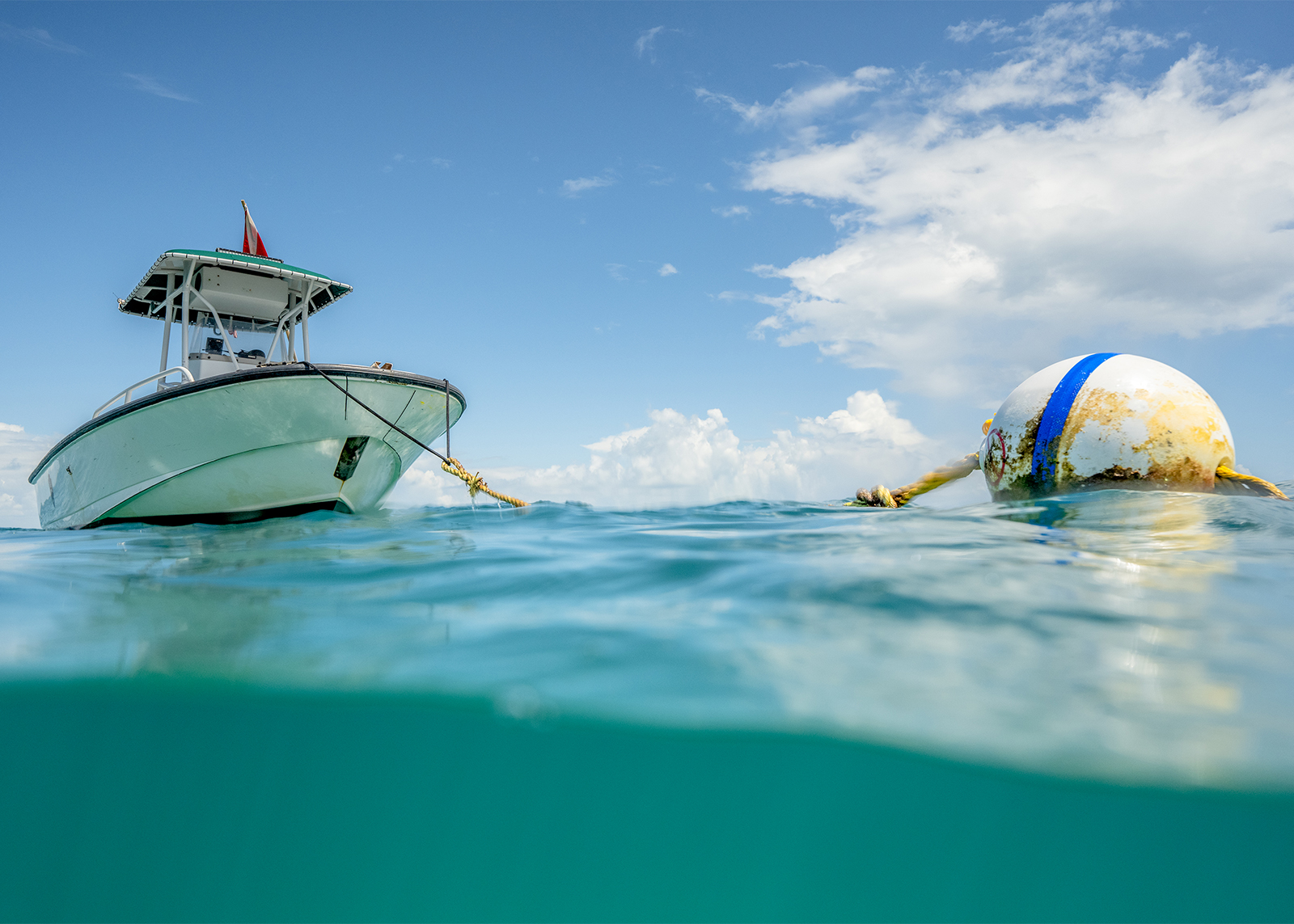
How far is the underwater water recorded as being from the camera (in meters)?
1.98

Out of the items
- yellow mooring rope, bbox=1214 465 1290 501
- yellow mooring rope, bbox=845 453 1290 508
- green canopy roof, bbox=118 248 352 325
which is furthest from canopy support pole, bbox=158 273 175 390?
yellow mooring rope, bbox=1214 465 1290 501

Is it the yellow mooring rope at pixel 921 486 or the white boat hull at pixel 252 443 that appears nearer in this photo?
the yellow mooring rope at pixel 921 486

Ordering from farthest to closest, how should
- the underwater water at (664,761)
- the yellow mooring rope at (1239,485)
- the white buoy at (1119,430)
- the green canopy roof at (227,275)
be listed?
the green canopy roof at (227,275), the yellow mooring rope at (1239,485), the white buoy at (1119,430), the underwater water at (664,761)

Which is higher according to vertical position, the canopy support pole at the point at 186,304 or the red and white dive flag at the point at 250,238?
the red and white dive flag at the point at 250,238

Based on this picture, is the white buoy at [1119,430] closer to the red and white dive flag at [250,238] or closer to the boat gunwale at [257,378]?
Answer: the boat gunwale at [257,378]

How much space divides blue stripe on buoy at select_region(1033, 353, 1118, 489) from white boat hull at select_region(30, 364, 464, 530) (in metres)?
7.08

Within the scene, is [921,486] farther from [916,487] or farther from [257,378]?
[257,378]

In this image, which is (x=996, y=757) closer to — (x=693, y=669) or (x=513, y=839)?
(x=693, y=669)

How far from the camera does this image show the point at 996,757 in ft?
6.60

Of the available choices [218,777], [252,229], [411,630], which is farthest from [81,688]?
[252,229]

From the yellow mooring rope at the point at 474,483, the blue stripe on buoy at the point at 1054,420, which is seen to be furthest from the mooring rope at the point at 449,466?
the blue stripe on buoy at the point at 1054,420

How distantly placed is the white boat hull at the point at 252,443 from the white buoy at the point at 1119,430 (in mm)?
7100

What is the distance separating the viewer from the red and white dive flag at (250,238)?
Answer: 414 inches

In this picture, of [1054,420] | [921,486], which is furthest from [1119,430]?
[921,486]
